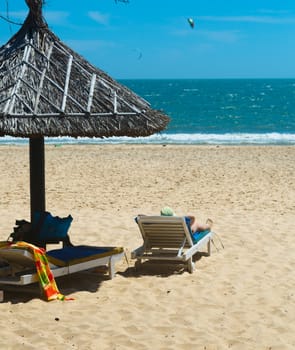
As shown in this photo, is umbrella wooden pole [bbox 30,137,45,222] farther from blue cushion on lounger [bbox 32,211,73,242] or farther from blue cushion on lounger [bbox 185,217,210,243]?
blue cushion on lounger [bbox 185,217,210,243]

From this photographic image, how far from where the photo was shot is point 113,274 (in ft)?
22.1

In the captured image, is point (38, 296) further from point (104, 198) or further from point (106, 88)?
point (104, 198)

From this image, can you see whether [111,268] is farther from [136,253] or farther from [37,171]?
[37,171]

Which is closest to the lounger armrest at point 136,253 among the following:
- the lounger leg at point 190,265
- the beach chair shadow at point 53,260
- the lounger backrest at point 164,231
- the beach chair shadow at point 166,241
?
the beach chair shadow at point 166,241

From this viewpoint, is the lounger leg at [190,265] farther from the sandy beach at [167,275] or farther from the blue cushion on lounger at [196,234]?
the blue cushion on lounger at [196,234]

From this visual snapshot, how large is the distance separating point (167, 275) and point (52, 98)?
2195 millimetres

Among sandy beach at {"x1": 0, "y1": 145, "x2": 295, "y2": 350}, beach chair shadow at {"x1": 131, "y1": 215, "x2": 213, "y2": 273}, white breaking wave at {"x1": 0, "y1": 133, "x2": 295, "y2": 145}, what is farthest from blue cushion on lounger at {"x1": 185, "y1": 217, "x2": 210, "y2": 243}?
white breaking wave at {"x1": 0, "y1": 133, "x2": 295, "y2": 145}

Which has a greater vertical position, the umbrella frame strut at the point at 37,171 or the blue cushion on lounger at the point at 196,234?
the umbrella frame strut at the point at 37,171

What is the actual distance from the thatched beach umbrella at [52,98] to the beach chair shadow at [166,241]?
3.23 ft

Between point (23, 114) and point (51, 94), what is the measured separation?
444 mm

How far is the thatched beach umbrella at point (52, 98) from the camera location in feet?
19.4

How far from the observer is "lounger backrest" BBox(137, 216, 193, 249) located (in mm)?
6824

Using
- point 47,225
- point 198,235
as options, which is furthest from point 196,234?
point 47,225

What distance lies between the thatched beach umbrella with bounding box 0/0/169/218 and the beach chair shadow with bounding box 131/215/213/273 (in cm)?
Answer: 98
